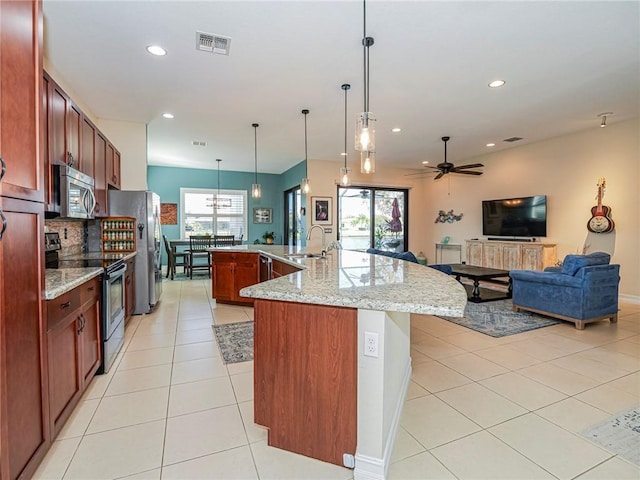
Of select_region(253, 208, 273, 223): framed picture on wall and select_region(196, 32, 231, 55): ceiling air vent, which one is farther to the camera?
select_region(253, 208, 273, 223): framed picture on wall

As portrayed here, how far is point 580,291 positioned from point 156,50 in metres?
5.02

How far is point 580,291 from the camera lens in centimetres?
365

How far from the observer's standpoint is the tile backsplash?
342 centimetres

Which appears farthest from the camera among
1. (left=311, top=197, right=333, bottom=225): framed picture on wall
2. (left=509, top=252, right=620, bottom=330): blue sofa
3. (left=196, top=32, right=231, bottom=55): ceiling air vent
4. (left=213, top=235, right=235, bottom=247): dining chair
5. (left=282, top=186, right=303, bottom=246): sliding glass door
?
(left=282, top=186, right=303, bottom=246): sliding glass door

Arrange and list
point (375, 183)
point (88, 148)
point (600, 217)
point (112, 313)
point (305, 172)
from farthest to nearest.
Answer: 1. point (375, 183)
2. point (305, 172)
3. point (600, 217)
4. point (88, 148)
5. point (112, 313)

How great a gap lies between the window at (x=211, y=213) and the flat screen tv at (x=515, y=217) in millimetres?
6230

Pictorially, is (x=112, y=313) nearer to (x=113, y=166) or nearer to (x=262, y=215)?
(x=113, y=166)

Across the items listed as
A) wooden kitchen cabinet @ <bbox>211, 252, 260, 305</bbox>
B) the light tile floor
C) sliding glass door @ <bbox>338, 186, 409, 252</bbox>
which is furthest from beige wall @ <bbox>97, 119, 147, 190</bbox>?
sliding glass door @ <bbox>338, 186, 409, 252</bbox>

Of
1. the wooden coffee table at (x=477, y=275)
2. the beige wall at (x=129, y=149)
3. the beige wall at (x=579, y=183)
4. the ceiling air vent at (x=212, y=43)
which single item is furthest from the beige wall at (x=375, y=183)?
the ceiling air vent at (x=212, y=43)

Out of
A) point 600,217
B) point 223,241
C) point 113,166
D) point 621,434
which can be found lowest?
point 621,434

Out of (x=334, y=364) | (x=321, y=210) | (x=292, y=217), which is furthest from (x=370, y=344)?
(x=292, y=217)

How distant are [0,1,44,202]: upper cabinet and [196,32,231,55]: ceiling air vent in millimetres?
1369

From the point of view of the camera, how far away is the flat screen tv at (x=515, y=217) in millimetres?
6109

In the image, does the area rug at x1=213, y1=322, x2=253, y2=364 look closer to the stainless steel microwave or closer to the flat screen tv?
the stainless steel microwave
